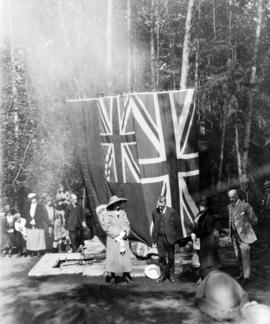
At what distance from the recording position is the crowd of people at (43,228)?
36.9ft

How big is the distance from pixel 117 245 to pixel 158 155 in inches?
79.3

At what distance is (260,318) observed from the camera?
3.79 meters

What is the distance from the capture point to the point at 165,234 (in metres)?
8.55

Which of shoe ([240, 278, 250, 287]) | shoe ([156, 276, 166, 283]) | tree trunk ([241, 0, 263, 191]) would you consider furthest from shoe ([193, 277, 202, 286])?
tree trunk ([241, 0, 263, 191])

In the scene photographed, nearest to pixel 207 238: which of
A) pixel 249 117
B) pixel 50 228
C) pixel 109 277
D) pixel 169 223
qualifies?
pixel 169 223

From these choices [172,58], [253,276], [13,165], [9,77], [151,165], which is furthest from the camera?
[172,58]

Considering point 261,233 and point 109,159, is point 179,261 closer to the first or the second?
point 109,159

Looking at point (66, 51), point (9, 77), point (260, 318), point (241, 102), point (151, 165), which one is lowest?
point (260, 318)

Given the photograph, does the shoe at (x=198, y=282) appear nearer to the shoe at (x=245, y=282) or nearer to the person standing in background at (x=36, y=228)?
the shoe at (x=245, y=282)

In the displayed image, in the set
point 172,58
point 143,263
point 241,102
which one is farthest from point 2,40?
point 143,263

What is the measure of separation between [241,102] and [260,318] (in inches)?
493

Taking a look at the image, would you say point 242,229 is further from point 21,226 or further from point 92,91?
point 92,91

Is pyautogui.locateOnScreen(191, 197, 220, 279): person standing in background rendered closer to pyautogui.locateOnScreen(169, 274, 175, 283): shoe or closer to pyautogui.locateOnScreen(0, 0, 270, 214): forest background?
pyautogui.locateOnScreen(169, 274, 175, 283): shoe

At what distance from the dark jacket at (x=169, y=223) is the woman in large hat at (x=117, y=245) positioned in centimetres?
53
